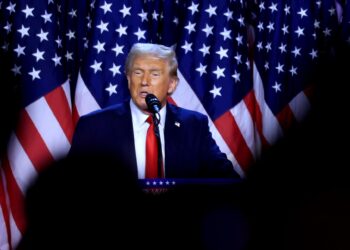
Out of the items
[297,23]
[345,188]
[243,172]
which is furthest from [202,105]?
[345,188]

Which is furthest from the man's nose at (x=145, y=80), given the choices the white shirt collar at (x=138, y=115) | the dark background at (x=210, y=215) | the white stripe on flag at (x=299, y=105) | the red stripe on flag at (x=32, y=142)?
the white stripe on flag at (x=299, y=105)

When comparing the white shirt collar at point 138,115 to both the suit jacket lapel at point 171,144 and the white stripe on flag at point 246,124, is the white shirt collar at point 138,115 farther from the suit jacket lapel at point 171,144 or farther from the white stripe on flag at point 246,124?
the white stripe on flag at point 246,124

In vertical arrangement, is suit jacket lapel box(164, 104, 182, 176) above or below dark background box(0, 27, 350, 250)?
below

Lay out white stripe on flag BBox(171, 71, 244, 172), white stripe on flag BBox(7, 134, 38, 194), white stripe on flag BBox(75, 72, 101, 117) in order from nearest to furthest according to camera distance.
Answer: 1. white stripe on flag BBox(7, 134, 38, 194)
2. white stripe on flag BBox(75, 72, 101, 117)
3. white stripe on flag BBox(171, 71, 244, 172)

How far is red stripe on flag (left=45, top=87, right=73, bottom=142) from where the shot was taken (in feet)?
11.0

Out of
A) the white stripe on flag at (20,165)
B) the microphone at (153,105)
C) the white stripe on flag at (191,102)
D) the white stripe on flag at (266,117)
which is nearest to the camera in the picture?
the microphone at (153,105)

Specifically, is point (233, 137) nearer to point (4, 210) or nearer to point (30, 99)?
point (30, 99)

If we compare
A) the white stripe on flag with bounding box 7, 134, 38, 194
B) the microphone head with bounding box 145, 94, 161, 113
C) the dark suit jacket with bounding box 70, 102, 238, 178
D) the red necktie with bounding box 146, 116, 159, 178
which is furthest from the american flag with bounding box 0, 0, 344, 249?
the microphone head with bounding box 145, 94, 161, 113

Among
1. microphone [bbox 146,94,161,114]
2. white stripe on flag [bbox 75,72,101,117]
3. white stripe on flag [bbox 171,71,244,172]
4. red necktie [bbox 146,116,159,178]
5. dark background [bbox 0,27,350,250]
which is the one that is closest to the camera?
dark background [bbox 0,27,350,250]

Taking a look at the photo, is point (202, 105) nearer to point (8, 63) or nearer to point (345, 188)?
point (8, 63)

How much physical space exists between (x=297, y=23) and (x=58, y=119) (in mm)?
1923

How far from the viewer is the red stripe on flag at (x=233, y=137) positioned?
362cm

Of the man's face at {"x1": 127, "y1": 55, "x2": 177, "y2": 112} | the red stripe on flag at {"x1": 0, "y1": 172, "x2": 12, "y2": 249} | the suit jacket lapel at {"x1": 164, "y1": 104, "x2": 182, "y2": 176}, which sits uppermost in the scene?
the man's face at {"x1": 127, "y1": 55, "x2": 177, "y2": 112}

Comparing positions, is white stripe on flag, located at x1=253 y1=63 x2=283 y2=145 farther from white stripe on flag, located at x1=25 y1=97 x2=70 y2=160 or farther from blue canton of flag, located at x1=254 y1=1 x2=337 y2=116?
white stripe on flag, located at x1=25 y1=97 x2=70 y2=160
